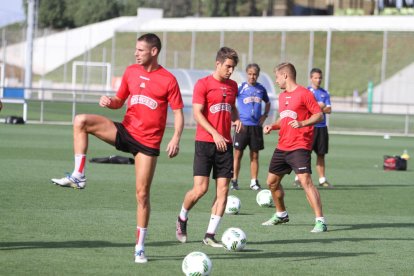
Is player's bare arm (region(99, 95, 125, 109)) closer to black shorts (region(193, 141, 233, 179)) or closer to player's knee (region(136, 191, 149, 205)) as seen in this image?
player's knee (region(136, 191, 149, 205))

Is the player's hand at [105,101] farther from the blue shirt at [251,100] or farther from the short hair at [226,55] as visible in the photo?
the blue shirt at [251,100]

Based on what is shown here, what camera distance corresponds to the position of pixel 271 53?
188ft

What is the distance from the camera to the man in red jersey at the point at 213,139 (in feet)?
33.5

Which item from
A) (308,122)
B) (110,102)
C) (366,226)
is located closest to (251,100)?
(366,226)

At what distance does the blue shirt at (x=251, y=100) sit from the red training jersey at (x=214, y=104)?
6.15 metres

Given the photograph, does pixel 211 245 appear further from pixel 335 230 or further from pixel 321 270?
pixel 335 230

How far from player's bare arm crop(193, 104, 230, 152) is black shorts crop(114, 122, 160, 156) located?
3.94 feet

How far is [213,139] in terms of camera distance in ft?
33.5

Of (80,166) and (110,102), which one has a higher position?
(110,102)

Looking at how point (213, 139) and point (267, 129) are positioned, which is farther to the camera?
point (267, 129)

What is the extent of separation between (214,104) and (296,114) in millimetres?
1771

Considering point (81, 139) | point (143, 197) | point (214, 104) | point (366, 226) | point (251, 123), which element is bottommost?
point (366, 226)

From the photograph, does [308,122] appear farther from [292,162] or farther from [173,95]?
[173,95]

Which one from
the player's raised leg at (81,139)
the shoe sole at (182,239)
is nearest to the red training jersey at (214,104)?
the shoe sole at (182,239)
